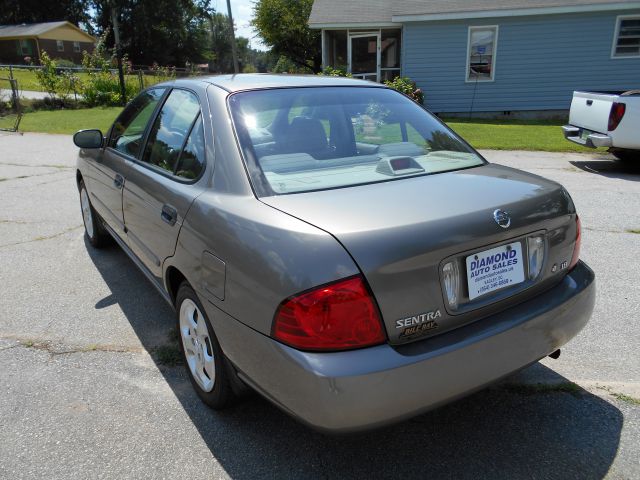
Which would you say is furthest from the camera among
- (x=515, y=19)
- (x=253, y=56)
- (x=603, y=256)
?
(x=253, y=56)

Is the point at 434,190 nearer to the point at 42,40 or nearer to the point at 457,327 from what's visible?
the point at 457,327

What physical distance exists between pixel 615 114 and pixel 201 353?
800 centimetres

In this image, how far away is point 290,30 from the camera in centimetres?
3316

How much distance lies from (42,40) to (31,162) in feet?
166

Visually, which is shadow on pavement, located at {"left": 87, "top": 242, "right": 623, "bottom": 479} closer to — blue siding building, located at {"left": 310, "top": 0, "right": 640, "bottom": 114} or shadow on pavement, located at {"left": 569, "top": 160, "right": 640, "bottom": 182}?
shadow on pavement, located at {"left": 569, "top": 160, "right": 640, "bottom": 182}

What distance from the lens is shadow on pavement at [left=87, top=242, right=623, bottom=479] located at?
87.9 inches

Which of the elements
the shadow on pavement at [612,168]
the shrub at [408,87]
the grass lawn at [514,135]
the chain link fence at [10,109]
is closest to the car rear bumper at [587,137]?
the shadow on pavement at [612,168]

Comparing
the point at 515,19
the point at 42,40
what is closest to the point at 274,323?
the point at 515,19

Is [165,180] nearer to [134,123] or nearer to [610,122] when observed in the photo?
[134,123]

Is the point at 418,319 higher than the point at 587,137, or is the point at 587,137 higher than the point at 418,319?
the point at 418,319

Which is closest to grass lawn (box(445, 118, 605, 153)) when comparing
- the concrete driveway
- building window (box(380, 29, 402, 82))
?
building window (box(380, 29, 402, 82))

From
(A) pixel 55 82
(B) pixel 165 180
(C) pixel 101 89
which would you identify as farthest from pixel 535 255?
(A) pixel 55 82

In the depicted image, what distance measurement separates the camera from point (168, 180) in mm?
2879

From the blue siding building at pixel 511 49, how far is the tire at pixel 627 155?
8.04 metres
